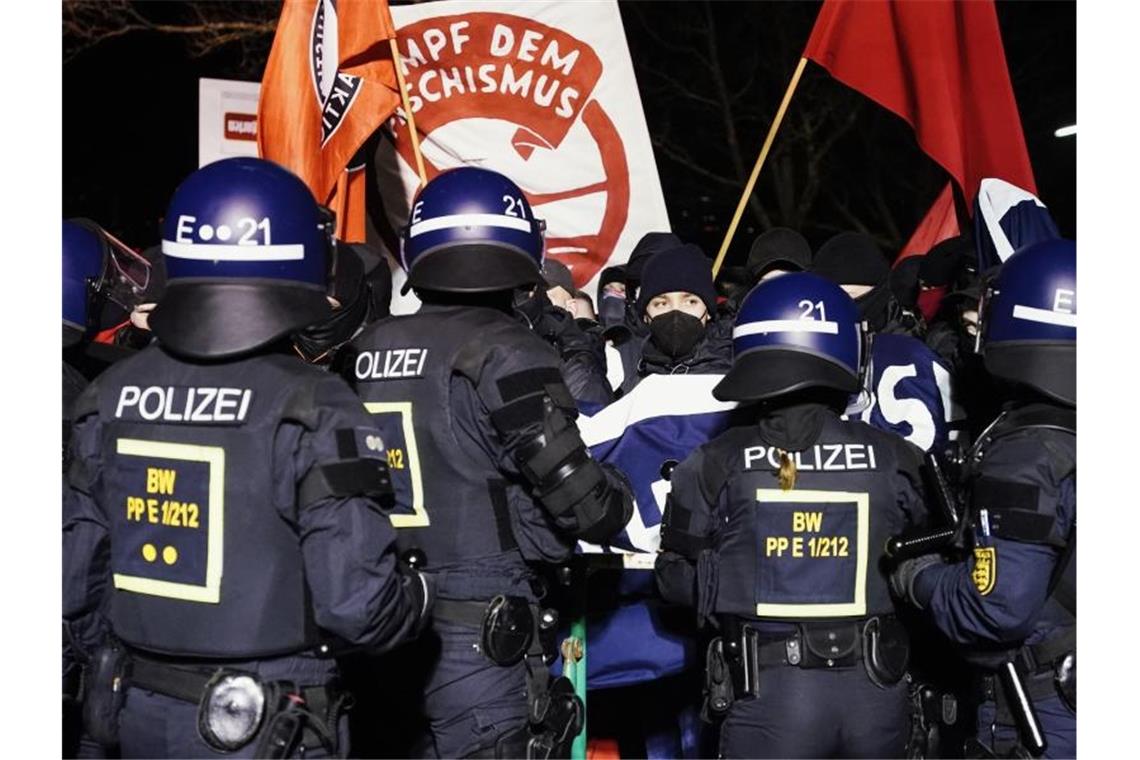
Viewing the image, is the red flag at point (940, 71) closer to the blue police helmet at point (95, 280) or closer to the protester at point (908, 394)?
the protester at point (908, 394)

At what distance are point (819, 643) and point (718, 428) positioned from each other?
1512 mm

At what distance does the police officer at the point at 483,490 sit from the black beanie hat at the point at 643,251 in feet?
9.20

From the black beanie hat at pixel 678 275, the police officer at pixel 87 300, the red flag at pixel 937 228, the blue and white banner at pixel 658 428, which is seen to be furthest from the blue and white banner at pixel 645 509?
the red flag at pixel 937 228

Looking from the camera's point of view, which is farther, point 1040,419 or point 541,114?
point 541,114

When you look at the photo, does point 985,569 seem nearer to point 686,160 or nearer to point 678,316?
point 678,316

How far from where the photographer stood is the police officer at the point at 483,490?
4715mm

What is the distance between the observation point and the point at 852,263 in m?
7.21

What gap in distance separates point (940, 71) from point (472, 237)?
378cm

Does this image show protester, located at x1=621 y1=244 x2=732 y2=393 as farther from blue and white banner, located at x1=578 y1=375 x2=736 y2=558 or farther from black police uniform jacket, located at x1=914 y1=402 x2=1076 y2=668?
black police uniform jacket, located at x1=914 y1=402 x2=1076 y2=668

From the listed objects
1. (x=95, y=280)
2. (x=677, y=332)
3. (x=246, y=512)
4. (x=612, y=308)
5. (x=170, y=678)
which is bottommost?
(x=170, y=678)

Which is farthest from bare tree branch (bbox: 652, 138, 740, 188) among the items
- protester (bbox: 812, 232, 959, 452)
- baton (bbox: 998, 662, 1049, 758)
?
baton (bbox: 998, 662, 1049, 758)

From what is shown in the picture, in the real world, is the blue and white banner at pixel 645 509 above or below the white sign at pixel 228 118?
below

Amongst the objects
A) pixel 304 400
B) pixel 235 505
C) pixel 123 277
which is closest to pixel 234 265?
pixel 304 400

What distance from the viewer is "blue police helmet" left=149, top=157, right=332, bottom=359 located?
3.88m
